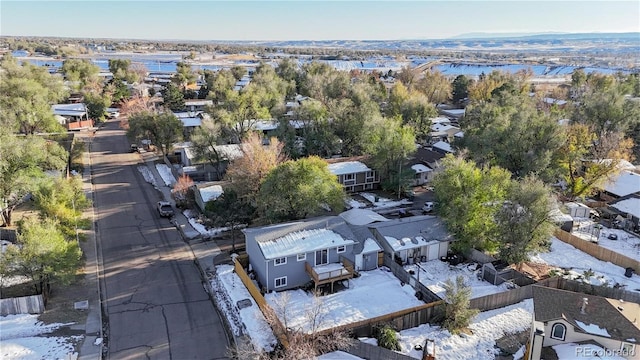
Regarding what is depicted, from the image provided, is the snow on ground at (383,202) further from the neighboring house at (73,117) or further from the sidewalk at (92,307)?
the neighboring house at (73,117)

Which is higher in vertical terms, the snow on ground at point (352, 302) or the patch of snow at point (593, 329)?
the patch of snow at point (593, 329)

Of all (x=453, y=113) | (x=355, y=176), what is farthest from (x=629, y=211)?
(x=453, y=113)

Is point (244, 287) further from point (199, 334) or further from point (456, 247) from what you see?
point (456, 247)

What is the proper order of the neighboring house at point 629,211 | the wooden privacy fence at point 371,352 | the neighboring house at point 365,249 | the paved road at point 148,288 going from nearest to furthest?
the wooden privacy fence at point 371,352, the paved road at point 148,288, the neighboring house at point 365,249, the neighboring house at point 629,211

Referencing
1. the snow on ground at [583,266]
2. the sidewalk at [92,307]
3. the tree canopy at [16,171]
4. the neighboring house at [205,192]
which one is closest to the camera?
the sidewalk at [92,307]

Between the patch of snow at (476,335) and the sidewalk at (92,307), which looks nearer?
the sidewalk at (92,307)

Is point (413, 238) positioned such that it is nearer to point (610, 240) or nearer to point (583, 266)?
point (583, 266)

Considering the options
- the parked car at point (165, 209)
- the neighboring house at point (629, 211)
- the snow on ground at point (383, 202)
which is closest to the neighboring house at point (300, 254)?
the parked car at point (165, 209)
